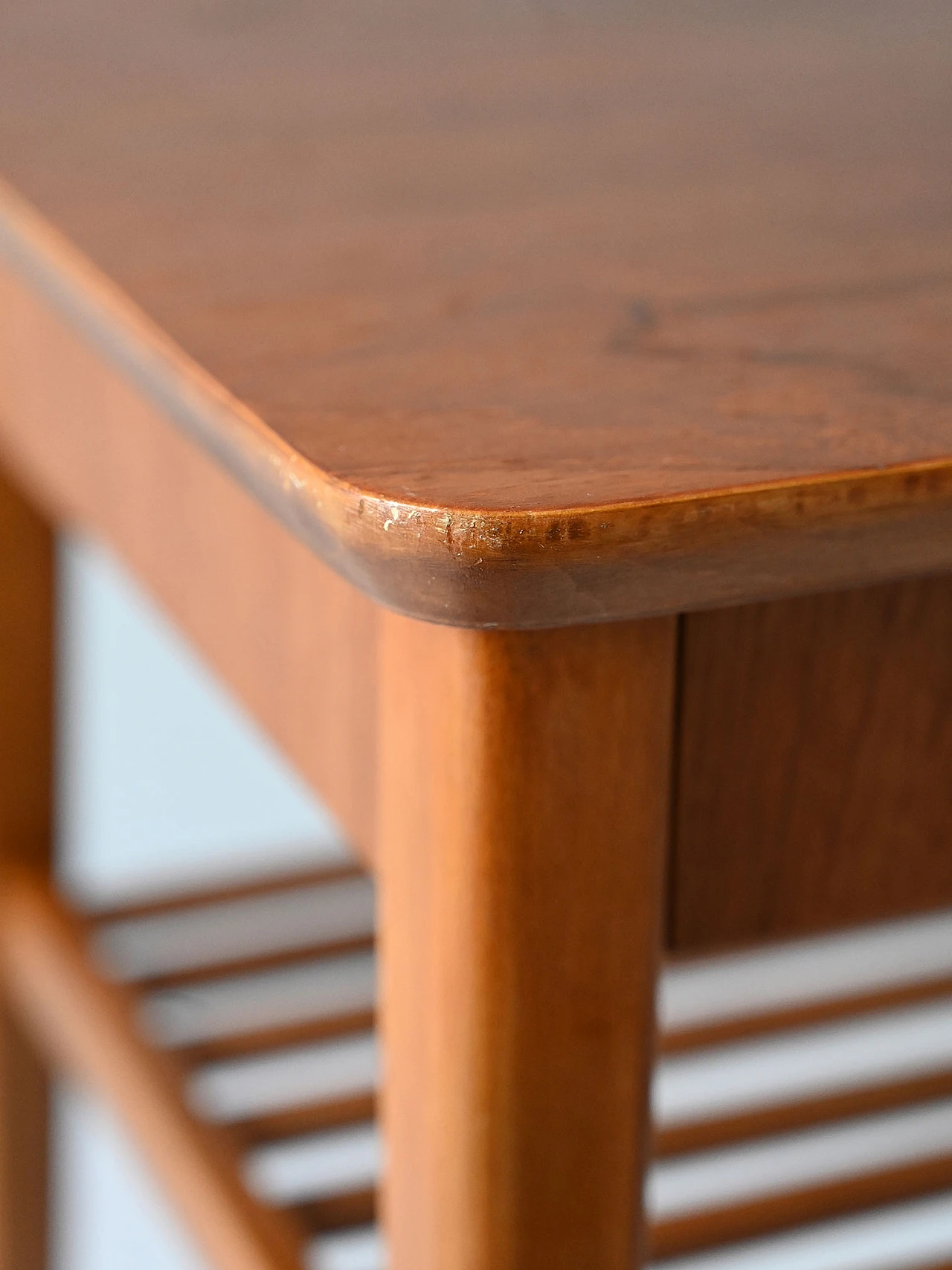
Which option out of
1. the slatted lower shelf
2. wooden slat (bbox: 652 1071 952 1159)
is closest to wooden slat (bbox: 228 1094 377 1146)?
the slatted lower shelf

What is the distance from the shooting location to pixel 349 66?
0.49m

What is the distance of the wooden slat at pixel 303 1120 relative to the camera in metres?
0.62

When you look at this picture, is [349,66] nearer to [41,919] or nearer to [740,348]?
[740,348]

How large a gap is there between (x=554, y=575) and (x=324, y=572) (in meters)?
0.09

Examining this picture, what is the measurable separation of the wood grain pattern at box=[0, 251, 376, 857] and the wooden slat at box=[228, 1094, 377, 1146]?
9.7 inches

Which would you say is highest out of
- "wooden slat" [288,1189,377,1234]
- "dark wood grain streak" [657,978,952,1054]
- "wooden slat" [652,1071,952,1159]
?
"wooden slat" [288,1189,377,1234]

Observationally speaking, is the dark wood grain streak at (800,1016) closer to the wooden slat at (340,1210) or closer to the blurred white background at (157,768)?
the wooden slat at (340,1210)

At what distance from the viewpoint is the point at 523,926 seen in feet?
0.90

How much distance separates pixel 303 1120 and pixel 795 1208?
6.5 inches

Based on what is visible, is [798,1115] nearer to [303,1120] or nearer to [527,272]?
[303,1120]

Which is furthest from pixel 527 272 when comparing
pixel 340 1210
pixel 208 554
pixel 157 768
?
pixel 157 768

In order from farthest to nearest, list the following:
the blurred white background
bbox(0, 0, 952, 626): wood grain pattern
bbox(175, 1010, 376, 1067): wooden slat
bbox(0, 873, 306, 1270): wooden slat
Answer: the blurred white background → bbox(175, 1010, 376, 1067): wooden slat → bbox(0, 873, 306, 1270): wooden slat → bbox(0, 0, 952, 626): wood grain pattern

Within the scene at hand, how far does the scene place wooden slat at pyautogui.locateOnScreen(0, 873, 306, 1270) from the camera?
54 cm

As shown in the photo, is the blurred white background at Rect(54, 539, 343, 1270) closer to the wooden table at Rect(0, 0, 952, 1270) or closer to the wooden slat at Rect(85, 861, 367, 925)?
the wooden slat at Rect(85, 861, 367, 925)
